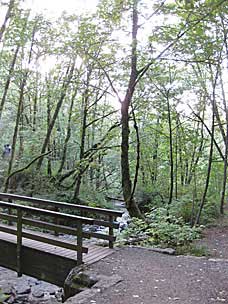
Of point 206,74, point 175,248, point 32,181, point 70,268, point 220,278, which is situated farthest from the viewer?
point 32,181

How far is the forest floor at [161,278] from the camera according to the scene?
3918mm

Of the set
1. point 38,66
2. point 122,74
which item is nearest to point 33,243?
point 122,74

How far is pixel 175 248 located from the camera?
6.32 m

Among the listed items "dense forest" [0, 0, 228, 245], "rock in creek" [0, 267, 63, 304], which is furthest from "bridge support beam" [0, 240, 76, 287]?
"dense forest" [0, 0, 228, 245]

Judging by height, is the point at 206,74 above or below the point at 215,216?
above

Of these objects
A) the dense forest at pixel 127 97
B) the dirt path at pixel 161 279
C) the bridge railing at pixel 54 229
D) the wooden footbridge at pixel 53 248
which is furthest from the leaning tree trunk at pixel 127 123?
the bridge railing at pixel 54 229

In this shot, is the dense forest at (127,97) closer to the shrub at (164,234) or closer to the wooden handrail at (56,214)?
the shrub at (164,234)

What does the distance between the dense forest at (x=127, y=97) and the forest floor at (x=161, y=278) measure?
286cm

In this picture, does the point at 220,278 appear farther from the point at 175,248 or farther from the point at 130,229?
the point at 130,229

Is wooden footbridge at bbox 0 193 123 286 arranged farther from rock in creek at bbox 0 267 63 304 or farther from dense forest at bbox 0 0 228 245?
dense forest at bbox 0 0 228 245

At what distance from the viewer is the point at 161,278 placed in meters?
4.62

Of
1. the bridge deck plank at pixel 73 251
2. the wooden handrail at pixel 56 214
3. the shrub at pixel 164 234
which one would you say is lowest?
the bridge deck plank at pixel 73 251

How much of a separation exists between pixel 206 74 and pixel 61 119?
309 inches

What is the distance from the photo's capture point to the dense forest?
27.4ft
